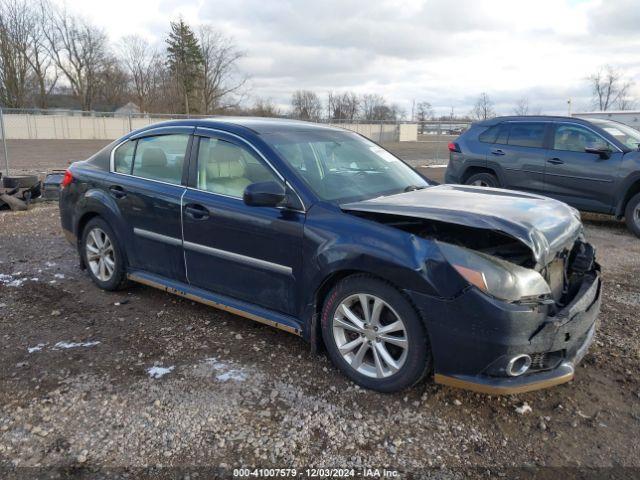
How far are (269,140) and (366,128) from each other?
34.9 m

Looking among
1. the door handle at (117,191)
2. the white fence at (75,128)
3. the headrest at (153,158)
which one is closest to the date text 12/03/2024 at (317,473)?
the headrest at (153,158)

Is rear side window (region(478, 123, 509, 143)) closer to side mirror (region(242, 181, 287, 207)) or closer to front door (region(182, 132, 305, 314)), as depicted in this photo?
front door (region(182, 132, 305, 314))

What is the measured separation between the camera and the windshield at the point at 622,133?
7.73 meters

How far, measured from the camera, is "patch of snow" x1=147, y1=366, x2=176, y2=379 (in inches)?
134

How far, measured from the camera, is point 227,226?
147 inches

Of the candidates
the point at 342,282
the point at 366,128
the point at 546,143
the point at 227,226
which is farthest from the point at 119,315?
the point at 366,128

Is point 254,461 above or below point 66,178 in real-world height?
below

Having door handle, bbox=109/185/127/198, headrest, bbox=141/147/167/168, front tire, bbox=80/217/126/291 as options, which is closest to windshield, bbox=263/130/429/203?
headrest, bbox=141/147/167/168

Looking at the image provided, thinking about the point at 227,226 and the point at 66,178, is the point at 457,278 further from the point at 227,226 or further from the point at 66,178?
the point at 66,178

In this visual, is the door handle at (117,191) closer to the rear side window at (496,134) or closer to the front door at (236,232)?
the front door at (236,232)

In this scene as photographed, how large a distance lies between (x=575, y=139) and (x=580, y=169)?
531mm

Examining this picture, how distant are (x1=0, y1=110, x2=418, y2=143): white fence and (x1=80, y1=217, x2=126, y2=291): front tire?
3432cm

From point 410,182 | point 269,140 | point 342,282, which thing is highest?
point 269,140

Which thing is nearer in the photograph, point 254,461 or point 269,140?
point 254,461
